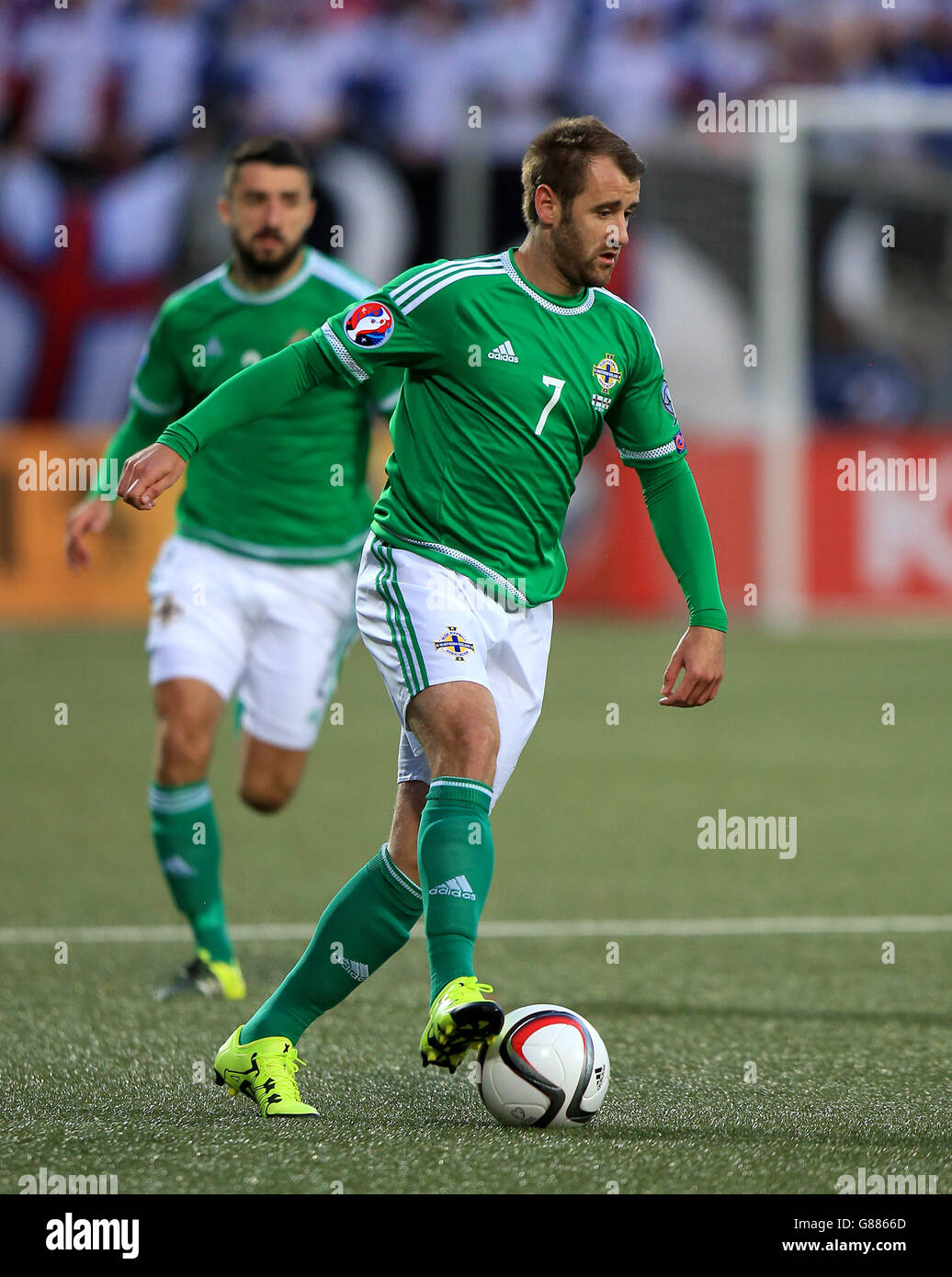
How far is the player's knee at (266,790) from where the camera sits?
214 inches

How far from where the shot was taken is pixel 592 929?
578 centimetres

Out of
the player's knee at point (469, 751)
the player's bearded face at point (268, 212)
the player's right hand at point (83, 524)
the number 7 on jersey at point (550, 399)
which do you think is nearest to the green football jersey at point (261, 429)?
the player's bearded face at point (268, 212)

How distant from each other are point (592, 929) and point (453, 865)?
2.33 meters

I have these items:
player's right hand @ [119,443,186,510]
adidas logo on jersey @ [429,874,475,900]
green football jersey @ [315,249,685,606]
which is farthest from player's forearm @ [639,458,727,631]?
player's right hand @ [119,443,186,510]

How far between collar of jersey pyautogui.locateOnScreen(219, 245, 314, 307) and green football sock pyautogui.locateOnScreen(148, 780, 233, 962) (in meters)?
1.34

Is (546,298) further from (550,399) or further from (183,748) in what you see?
(183,748)

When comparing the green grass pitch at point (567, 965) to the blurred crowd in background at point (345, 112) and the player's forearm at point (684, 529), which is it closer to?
the player's forearm at point (684, 529)

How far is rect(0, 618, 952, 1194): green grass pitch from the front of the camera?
3381 mm

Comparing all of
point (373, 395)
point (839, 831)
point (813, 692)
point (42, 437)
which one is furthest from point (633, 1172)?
point (42, 437)

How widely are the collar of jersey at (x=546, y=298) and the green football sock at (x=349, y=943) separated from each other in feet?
3.70

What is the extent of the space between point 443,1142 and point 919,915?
2.81 metres

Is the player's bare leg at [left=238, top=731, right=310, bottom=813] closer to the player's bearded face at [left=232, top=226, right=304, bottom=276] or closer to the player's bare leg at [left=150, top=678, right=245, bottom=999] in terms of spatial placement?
the player's bare leg at [left=150, top=678, right=245, bottom=999]

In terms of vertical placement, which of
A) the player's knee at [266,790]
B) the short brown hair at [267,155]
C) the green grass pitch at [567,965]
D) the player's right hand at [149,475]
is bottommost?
the green grass pitch at [567,965]
